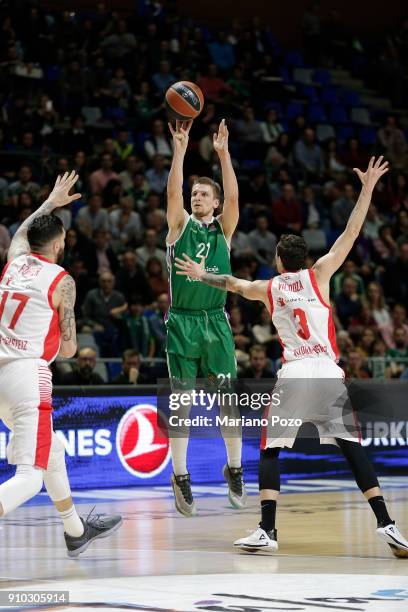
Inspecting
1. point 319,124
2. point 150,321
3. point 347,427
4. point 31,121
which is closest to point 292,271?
point 347,427

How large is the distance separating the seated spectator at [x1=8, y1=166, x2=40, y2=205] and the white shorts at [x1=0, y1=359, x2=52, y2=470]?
28.4ft

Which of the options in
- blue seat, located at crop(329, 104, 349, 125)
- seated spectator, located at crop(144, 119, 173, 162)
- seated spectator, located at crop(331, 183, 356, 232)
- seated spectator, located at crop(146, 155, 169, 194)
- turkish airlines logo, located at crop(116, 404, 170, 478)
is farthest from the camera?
blue seat, located at crop(329, 104, 349, 125)

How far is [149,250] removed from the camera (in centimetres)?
1586

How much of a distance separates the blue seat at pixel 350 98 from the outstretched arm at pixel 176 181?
14.4 metres

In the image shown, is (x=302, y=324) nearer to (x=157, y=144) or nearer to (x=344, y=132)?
(x=157, y=144)

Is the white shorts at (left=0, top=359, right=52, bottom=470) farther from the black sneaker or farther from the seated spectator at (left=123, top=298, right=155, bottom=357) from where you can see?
the seated spectator at (left=123, top=298, right=155, bottom=357)

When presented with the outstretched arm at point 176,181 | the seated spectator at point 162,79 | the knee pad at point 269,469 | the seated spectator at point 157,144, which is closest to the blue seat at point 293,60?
the seated spectator at point 162,79

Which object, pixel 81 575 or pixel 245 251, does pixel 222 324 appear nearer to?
pixel 81 575

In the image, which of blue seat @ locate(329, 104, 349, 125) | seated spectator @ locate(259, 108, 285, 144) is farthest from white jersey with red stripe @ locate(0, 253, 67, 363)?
blue seat @ locate(329, 104, 349, 125)

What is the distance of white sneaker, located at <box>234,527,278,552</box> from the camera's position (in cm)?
791

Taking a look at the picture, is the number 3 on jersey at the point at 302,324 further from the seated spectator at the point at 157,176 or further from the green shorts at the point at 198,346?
the seated spectator at the point at 157,176

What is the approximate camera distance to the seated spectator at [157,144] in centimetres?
1795

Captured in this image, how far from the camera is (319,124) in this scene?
2177cm

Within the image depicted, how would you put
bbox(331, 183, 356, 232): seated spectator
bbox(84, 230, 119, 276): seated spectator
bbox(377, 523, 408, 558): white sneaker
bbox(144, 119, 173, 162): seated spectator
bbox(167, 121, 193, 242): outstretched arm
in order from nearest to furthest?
bbox(377, 523, 408, 558): white sneaker
bbox(167, 121, 193, 242): outstretched arm
bbox(84, 230, 119, 276): seated spectator
bbox(144, 119, 173, 162): seated spectator
bbox(331, 183, 356, 232): seated spectator
